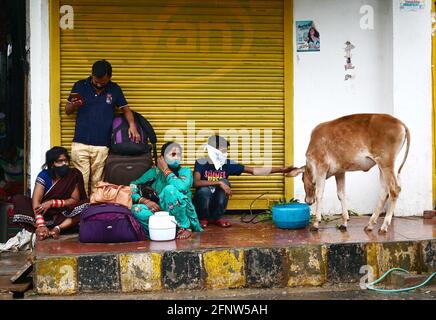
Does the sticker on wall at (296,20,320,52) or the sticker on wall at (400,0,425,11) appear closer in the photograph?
the sticker on wall at (400,0,425,11)

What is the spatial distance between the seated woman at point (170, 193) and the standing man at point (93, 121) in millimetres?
580

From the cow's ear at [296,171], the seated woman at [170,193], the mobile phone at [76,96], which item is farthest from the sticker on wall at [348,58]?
the mobile phone at [76,96]

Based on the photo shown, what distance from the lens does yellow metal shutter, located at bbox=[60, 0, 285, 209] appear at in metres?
7.61

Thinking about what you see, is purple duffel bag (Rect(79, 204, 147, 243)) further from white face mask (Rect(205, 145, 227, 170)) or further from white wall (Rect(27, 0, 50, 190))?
white wall (Rect(27, 0, 50, 190))

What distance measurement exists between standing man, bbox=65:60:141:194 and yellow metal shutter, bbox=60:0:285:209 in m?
0.37

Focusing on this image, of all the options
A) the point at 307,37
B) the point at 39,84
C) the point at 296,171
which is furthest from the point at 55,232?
the point at 307,37

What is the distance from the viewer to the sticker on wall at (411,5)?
7590mm

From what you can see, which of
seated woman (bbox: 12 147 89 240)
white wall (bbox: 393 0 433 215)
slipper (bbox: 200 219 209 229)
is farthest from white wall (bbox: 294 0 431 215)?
seated woman (bbox: 12 147 89 240)

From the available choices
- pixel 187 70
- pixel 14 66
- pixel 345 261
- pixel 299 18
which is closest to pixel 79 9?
pixel 187 70

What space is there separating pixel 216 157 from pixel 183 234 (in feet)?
4.11

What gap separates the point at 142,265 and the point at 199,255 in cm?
53

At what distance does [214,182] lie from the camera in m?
7.02

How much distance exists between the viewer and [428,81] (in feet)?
25.0
